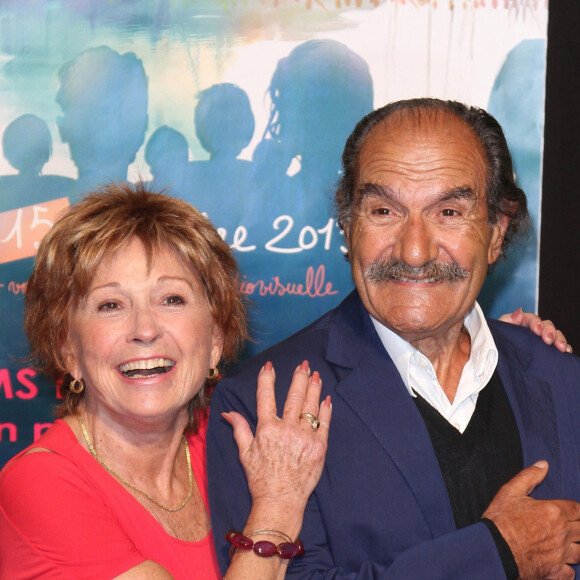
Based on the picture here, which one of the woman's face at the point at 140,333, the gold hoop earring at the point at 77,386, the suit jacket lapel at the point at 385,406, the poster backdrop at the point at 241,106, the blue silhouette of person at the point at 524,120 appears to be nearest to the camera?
the suit jacket lapel at the point at 385,406

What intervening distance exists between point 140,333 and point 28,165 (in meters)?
1.22

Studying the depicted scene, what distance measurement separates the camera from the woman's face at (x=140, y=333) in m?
2.25

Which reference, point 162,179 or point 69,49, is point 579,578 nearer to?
point 162,179

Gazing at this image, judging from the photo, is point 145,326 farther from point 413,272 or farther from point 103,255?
point 413,272

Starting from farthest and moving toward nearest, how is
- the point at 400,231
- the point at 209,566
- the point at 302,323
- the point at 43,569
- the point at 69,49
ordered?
the point at 302,323 → the point at 69,49 → the point at 209,566 → the point at 400,231 → the point at 43,569

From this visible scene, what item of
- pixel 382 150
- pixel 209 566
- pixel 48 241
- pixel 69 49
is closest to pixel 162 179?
pixel 69 49

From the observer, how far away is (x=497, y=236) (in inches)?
95.7

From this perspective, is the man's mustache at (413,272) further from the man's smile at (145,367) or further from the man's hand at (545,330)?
the man's smile at (145,367)

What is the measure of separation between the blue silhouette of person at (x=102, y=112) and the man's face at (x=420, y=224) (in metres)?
1.21

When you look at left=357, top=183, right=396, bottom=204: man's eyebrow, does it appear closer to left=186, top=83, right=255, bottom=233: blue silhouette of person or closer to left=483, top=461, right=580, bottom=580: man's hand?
left=483, top=461, right=580, bottom=580: man's hand

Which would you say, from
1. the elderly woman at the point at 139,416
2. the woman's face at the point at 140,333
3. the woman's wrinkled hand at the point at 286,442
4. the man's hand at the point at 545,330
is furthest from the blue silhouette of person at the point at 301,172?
the woman's wrinkled hand at the point at 286,442

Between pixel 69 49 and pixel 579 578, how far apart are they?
7.87 ft

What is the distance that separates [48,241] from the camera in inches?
93.0

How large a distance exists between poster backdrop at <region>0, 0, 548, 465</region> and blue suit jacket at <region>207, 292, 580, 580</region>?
3.26 feet
